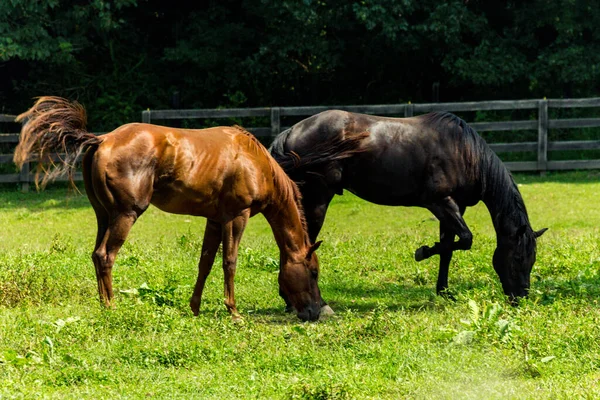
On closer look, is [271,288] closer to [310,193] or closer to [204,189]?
[310,193]

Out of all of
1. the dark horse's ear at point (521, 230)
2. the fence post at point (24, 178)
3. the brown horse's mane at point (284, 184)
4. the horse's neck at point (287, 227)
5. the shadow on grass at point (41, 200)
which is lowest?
the shadow on grass at point (41, 200)

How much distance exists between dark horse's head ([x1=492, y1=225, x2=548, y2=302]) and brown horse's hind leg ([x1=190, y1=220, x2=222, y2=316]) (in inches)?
101

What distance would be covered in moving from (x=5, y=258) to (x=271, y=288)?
9.26ft

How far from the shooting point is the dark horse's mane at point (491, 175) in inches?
345

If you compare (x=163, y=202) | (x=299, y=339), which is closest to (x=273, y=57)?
(x=163, y=202)

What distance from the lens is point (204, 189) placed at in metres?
7.87

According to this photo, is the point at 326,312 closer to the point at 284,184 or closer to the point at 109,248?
the point at 284,184

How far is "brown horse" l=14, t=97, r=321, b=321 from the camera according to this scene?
7551 millimetres

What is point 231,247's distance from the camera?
26.2 ft

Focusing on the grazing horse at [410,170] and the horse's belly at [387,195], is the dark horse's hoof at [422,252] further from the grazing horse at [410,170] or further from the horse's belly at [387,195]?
the horse's belly at [387,195]

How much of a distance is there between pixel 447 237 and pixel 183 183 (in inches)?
109

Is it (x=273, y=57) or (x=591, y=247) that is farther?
(x=273, y=57)

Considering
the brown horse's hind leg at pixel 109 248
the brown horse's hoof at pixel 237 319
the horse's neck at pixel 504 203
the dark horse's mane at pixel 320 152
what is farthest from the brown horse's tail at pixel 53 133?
the horse's neck at pixel 504 203

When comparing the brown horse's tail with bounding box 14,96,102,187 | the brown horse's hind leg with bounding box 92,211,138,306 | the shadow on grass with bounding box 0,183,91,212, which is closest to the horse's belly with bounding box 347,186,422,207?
the brown horse's hind leg with bounding box 92,211,138,306
